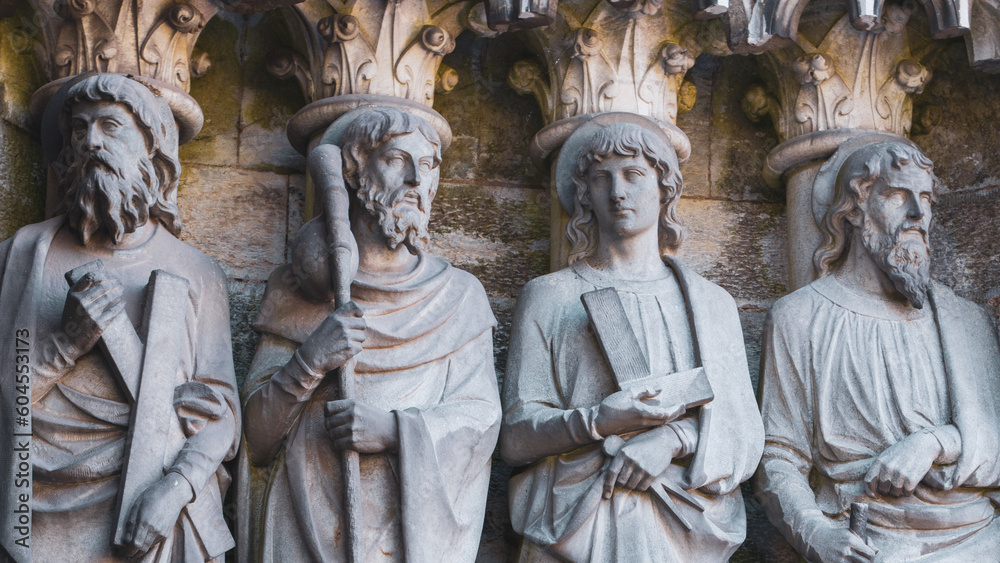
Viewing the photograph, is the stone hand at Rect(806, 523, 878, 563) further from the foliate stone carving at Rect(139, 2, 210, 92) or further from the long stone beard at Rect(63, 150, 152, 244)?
the foliate stone carving at Rect(139, 2, 210, 92)

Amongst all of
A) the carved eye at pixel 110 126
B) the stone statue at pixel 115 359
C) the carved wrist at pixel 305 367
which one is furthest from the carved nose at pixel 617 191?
the carved eye at pixel 110 126

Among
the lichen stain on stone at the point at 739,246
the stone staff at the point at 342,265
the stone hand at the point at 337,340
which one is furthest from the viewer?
the lichen stain on stone at the point at 739,246

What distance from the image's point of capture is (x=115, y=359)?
270 inches

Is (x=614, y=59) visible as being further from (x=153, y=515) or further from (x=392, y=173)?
(x=153, y=515)

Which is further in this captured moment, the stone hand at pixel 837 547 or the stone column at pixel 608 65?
the stone column at pixel 608 65

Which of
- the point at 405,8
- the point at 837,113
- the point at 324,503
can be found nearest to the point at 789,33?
the point at 837,113

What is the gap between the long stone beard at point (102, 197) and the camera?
7.13 m

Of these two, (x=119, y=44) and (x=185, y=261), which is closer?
(x=185, y=261)

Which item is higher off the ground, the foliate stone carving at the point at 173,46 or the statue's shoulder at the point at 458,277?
the foliate stone carving at the point at 173,46

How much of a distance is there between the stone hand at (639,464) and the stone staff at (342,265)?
943 millimetres

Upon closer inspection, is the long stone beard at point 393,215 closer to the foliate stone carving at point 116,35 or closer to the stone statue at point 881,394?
the foliate stone carving at point 116,35

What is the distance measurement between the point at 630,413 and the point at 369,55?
1.95 m

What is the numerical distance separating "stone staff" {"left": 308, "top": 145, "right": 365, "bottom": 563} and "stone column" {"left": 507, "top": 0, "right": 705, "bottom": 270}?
4.39 feet

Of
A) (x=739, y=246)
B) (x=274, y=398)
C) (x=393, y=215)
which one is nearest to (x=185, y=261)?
(x=274, y=398)
